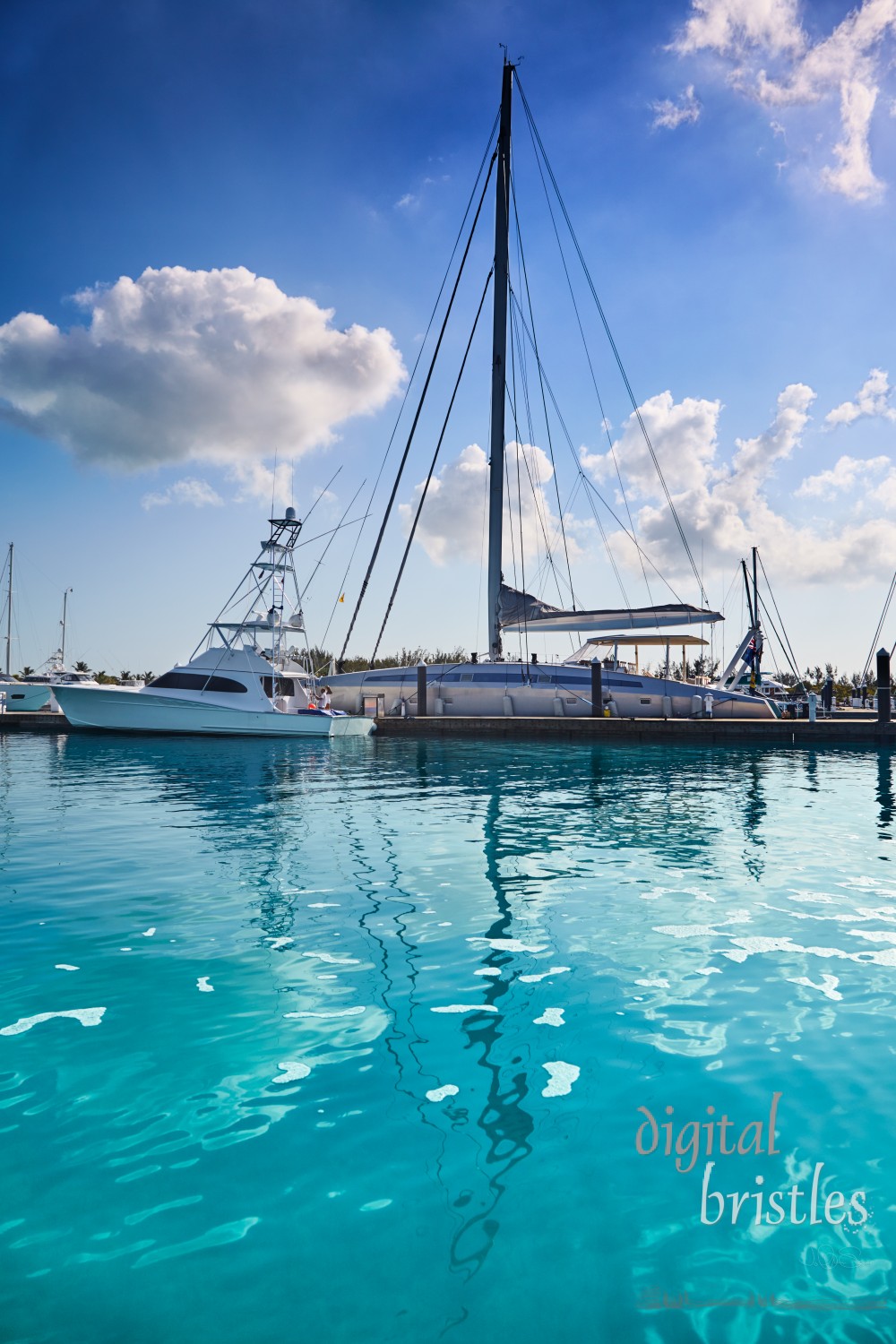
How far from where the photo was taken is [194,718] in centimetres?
3042

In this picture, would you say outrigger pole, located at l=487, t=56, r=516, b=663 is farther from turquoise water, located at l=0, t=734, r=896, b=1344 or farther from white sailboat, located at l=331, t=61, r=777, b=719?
turquoise water, located at l=0, t=734, r=896, b=1344

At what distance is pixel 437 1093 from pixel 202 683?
27991 millimetres

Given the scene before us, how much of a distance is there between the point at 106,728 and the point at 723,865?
2807 cm

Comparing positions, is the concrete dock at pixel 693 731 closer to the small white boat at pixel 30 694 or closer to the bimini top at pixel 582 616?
the bimini top at pixel 582 616

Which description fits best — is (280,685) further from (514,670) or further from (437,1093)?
(437,1093)

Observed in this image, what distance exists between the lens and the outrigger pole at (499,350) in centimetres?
3106

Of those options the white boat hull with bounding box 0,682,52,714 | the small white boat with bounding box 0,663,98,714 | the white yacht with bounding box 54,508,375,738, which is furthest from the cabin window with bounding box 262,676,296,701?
the white boat hull with bounding box 0,682,52,714

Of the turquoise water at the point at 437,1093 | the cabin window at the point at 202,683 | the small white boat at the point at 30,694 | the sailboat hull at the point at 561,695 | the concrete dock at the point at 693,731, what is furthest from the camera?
the small white boat at the point at 30,694

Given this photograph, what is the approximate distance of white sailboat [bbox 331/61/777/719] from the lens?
31.7 meters

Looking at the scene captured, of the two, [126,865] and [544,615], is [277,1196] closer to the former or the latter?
[126,865]

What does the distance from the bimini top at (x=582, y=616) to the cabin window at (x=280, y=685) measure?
9.02 m

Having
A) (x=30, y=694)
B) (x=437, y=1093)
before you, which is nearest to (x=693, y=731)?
(x=437, y=1093)

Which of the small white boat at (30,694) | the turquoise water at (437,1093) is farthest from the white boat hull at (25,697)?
the turquoise water at (437,1093)

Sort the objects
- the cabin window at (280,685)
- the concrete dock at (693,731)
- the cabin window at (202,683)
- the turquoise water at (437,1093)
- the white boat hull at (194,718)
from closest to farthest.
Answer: the turquoise water at (437,1093)
the concrete dock at (693,731)
the white boat hull at (194,718)
the cabin window at (202,683)
the cabin window at (280,685)
